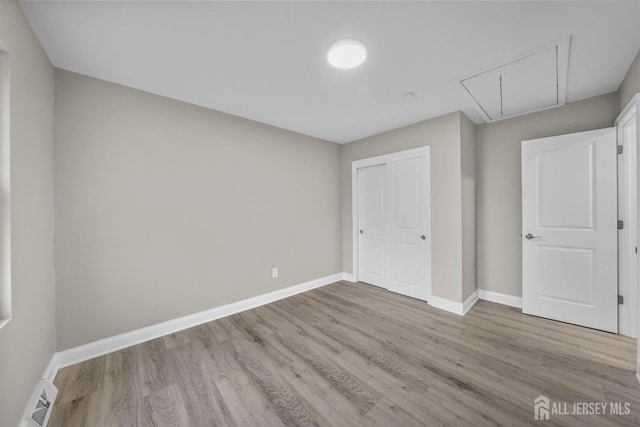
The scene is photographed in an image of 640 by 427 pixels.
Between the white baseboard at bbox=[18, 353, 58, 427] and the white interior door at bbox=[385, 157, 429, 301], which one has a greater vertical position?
the white interior door at bbox=[385, 157, 429, 301]

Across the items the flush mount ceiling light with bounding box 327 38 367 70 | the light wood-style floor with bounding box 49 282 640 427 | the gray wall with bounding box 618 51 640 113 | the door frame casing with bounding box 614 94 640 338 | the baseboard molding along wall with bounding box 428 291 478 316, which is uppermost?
the flush mount ceiling light with bounding box 327 38 367 70

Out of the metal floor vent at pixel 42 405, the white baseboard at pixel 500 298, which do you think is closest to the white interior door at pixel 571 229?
the white baseboard at pixel 500 298

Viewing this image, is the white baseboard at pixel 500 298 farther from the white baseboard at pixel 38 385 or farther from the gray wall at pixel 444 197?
the white baseboard at pixel 38 385

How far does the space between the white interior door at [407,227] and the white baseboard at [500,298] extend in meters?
0.81

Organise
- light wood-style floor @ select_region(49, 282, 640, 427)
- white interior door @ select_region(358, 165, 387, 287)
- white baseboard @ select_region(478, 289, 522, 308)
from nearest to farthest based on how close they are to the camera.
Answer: light wood-style floor @ select_region(49, 282, 640, 427) < white baseboard @ select_region(478, 289, 522, 308) < white interior door @ select_region(358, 165, 387, 287)

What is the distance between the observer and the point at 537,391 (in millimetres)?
1584

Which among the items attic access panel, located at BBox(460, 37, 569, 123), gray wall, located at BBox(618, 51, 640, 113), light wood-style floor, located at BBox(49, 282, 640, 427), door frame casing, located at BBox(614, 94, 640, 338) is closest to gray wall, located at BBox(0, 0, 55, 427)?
light wood-style floor, located at BBox(49, 282, 640, 427)

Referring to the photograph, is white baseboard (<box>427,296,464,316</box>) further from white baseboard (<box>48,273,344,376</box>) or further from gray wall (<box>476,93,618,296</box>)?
white baseboard (<box>48,273,344,376</box>)

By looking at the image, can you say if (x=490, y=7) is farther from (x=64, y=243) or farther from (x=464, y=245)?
(x=64, y=243)

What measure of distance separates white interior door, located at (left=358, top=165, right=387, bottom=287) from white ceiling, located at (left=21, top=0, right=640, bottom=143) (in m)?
1.51

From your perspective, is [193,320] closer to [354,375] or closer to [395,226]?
[354,375]

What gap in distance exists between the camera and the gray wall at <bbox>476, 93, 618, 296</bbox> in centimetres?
279

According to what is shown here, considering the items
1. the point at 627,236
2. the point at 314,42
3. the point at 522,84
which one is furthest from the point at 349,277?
the point at 314,42

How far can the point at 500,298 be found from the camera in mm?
3043
